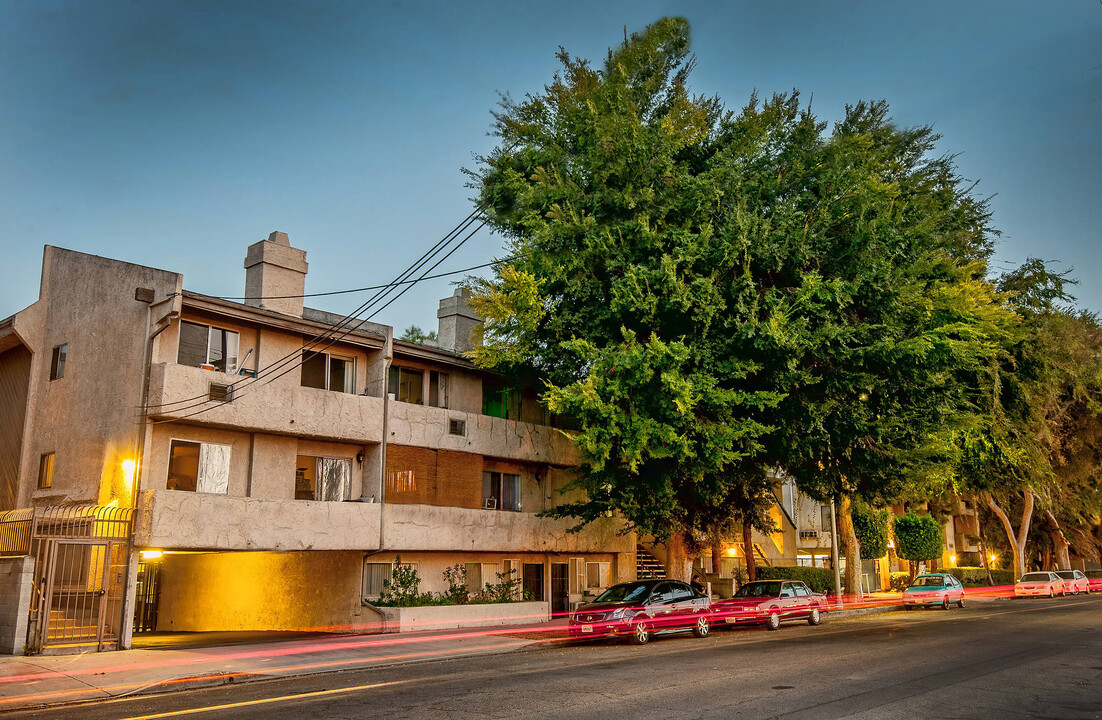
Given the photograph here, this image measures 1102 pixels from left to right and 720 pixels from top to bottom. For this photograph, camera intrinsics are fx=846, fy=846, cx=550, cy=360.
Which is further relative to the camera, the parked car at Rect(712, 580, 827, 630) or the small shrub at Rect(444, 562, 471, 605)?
the small shrub at Rect(444, 562, 471, 605)

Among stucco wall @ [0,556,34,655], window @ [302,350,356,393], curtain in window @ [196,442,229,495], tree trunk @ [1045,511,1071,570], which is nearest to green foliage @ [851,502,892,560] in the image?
tree trunk @ [1045,511,1071,570]

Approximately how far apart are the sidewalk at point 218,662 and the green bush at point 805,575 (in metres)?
16.9

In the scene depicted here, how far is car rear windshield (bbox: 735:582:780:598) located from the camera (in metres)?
24.6

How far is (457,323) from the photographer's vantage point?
30.2 meters

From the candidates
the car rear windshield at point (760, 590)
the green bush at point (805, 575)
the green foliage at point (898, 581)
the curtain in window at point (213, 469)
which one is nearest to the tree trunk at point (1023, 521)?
the green foliage at point (898, 581)

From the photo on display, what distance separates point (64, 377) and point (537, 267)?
13339 millimetres

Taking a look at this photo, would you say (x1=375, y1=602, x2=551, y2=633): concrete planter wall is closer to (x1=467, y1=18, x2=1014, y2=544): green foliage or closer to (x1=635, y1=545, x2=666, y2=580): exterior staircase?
(x1=467, y1=18, x2=1014, y2=544): green foliage

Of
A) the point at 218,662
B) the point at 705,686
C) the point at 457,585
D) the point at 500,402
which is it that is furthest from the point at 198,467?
the point at 705,686

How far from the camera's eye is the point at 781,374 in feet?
69.3

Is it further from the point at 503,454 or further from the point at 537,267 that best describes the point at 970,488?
the point at 537,267

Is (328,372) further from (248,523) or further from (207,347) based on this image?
(248,523)

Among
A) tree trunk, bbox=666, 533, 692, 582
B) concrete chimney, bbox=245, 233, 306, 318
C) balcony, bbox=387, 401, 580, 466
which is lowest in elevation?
tree trunk, bbox=666, 533, 692, 582

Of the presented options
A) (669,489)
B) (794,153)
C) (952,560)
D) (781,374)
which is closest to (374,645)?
(669,489)

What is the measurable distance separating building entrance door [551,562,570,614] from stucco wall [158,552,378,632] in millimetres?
8045
